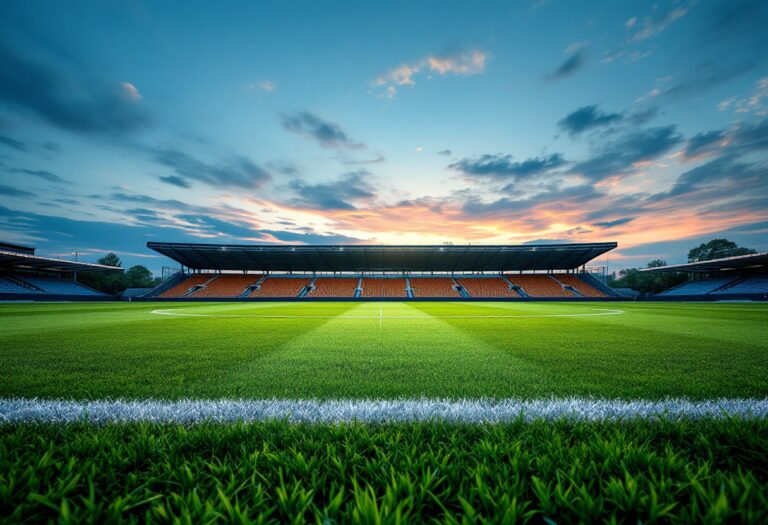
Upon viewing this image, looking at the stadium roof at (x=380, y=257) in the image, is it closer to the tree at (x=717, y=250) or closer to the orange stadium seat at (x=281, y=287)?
the orange stadium seat at (x=281, y=287)

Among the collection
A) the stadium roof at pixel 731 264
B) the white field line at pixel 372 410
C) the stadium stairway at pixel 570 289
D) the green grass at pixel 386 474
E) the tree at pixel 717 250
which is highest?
the tree at pixel 717 250

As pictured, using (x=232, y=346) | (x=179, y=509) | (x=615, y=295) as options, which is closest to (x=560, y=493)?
(x=179, y=509)

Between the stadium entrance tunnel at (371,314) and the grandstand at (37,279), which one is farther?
the grandstand at (37,279)

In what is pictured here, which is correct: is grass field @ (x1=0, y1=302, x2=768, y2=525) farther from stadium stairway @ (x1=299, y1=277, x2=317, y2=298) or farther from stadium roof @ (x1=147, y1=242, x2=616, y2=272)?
stadium stairway @ (x1=299, y1=277, x2=317, y2=298)

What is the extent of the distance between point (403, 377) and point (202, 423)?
186cm

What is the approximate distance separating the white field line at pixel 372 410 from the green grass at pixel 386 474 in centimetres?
16

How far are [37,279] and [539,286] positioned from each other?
59412mm

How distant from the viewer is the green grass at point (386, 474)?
3.13 ft

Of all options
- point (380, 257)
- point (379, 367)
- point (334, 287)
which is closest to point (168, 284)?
point (334, 287)

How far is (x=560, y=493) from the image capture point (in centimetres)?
101

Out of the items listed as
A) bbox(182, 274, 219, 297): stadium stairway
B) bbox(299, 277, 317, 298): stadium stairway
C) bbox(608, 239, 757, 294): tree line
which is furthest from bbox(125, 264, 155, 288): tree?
bbox(608, 239, 757, 294): tree line

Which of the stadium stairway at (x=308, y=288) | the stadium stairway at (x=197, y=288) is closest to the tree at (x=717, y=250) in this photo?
the stadium stairway at (x=308, y=288)

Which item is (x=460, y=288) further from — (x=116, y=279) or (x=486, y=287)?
(x=116, y=279)

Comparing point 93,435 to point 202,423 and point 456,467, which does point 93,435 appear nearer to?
point 202,423
